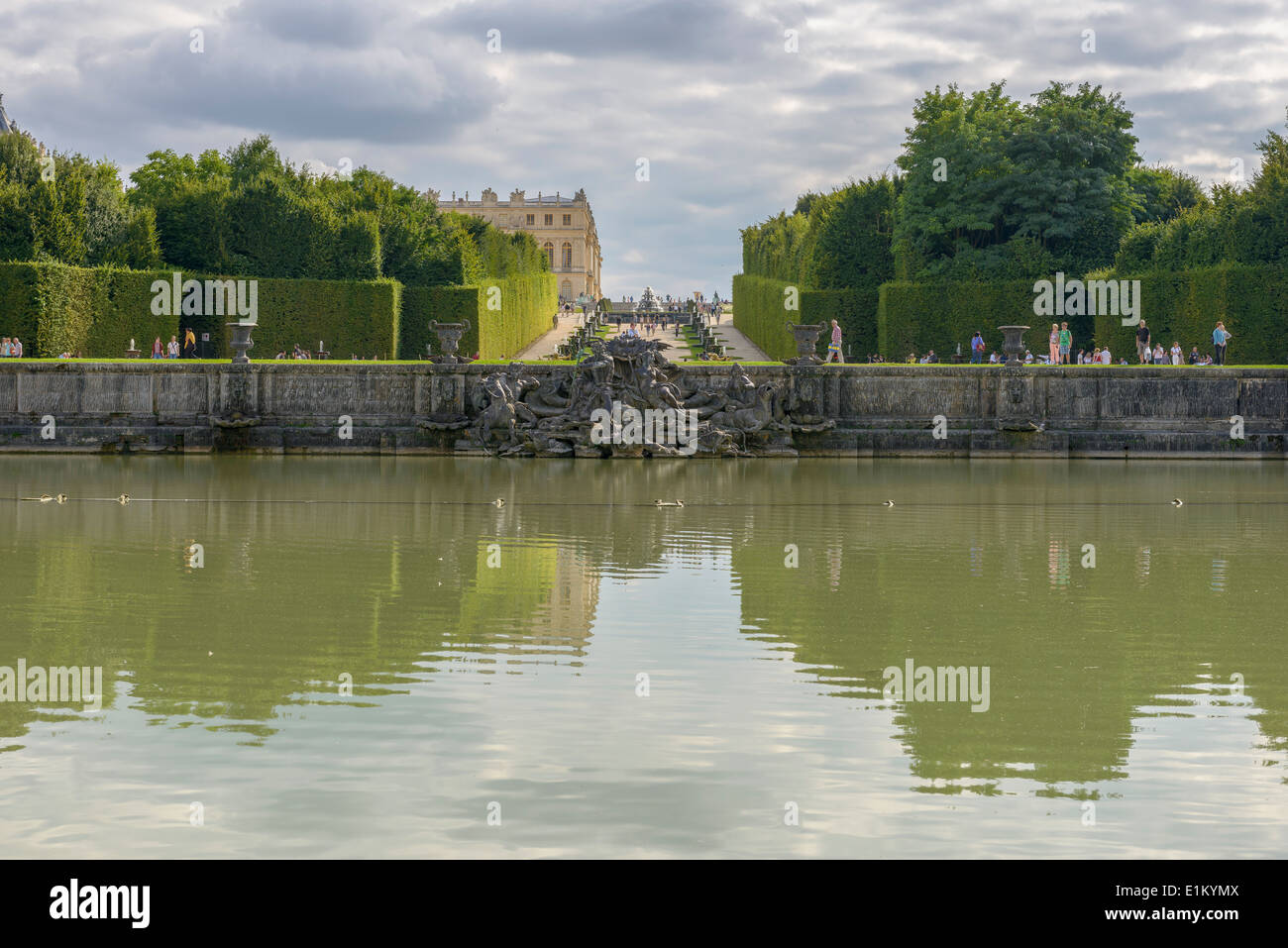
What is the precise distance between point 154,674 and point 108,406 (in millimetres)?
21444

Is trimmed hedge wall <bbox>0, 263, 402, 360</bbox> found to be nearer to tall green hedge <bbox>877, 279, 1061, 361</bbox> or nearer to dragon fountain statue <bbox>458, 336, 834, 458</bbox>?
tall green hedge <bbox>877, 279, 1061, 361</bbox>

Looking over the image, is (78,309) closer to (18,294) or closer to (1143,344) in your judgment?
(18,294)

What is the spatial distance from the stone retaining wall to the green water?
37.7 feet

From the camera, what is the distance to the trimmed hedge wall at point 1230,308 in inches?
1455

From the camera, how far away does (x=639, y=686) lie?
812 cm

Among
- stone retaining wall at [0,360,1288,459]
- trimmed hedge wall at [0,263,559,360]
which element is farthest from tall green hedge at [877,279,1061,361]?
stone retaining wall at [0,360,1288,459]

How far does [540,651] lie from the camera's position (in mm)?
9148

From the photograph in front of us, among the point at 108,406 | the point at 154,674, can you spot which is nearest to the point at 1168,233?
the point at 108,406

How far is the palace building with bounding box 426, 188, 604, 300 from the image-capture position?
5359 inches

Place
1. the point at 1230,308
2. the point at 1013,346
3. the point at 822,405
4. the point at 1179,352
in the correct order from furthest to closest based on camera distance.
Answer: the point at 1230,308
the point at 1179,352
the point at 1013,346
the point at 822,405

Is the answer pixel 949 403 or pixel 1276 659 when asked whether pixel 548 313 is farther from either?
pixel 1276 659

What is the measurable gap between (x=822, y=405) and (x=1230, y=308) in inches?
589

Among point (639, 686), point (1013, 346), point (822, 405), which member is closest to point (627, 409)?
point (822, 405)

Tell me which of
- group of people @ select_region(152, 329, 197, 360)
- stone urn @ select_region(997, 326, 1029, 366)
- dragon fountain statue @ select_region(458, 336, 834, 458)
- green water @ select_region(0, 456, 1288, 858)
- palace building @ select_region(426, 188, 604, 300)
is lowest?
green water @ select_region(0, 456, 1288, 858)
